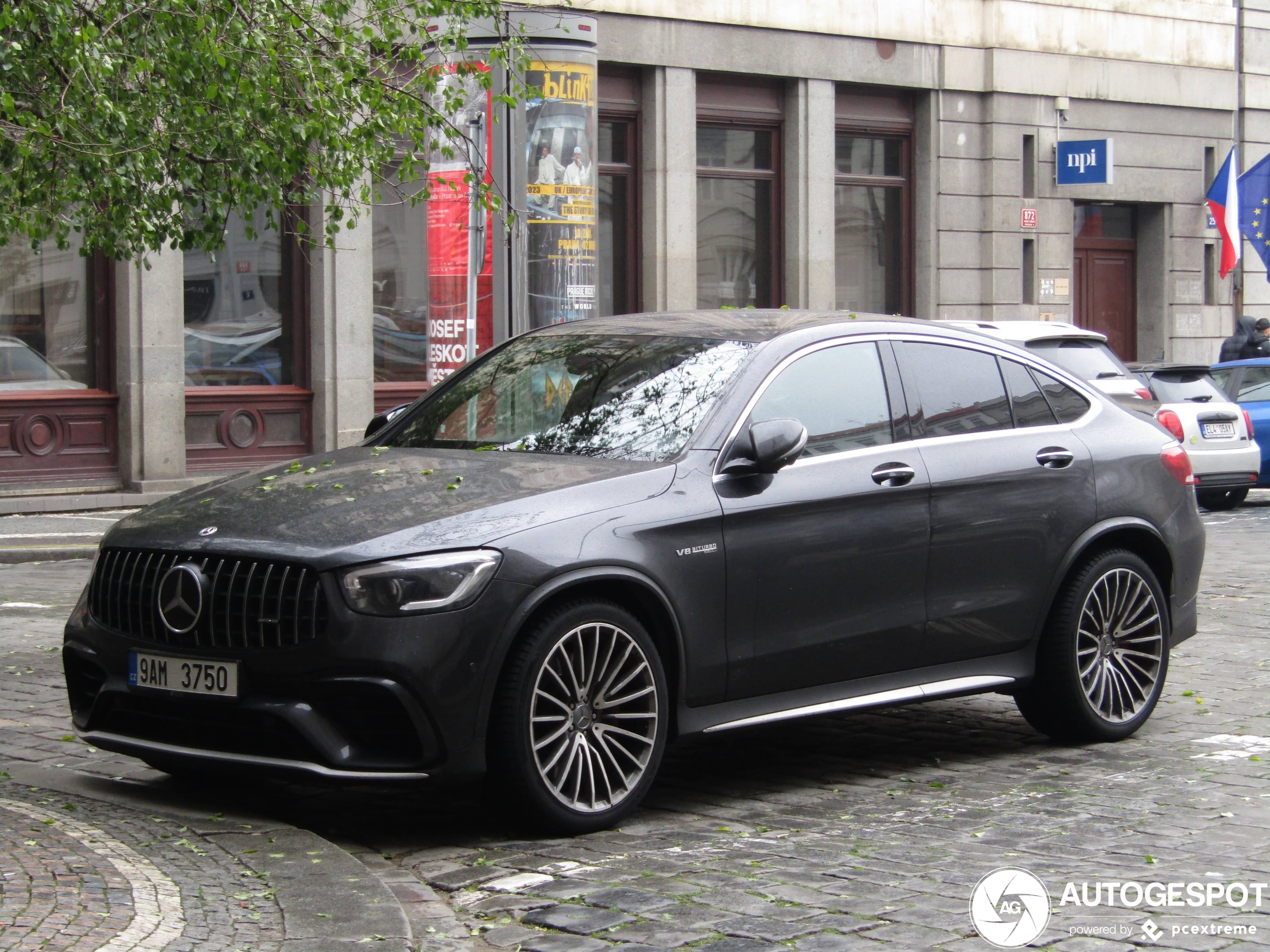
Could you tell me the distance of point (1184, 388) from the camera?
18.9m

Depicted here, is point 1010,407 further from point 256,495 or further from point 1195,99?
point 1195,99

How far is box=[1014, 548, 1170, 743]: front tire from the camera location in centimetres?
746

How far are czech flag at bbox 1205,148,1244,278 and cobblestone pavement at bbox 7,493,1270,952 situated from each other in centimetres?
2326

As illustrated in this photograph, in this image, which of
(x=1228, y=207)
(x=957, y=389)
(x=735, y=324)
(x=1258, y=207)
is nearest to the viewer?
(x=735, y=324)

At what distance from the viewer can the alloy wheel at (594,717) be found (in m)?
5.83

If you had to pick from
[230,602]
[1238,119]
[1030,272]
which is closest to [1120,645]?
[230,602]

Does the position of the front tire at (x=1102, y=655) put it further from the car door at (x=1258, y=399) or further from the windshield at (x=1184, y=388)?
the car door at (x=1258, y=399)

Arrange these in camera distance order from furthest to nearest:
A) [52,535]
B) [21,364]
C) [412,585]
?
[21,364]
[52,535]
[412,585]

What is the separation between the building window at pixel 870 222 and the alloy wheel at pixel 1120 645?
1890 centimetres

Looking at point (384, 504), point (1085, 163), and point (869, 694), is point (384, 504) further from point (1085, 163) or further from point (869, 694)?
point (1085, 163)

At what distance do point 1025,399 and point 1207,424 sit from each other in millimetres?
11632

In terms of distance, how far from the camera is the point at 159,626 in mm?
5938

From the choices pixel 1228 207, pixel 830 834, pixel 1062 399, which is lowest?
pixel 830 834

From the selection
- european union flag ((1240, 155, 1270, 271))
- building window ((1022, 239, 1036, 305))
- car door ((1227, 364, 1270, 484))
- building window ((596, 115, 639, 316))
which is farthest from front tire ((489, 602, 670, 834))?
european union flag ((1240, 155, 1270, 271))
